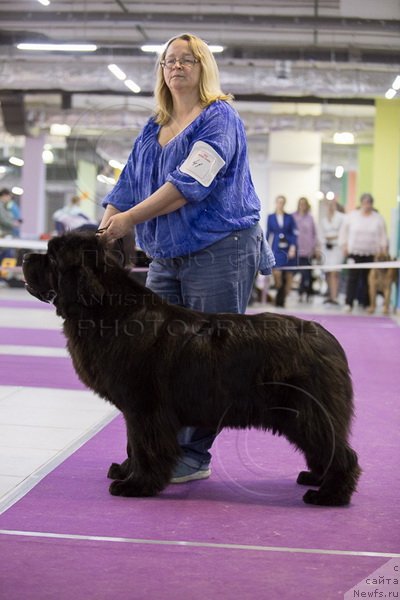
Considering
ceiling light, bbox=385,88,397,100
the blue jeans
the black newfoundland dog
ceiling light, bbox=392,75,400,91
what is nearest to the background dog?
ceiling light, bbox=392,75,400,91

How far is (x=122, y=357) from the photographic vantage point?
3.04 m

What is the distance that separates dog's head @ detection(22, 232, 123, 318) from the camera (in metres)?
2.98

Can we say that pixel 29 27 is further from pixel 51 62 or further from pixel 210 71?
pixel 210 71

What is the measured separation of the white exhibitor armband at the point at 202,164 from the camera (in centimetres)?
318

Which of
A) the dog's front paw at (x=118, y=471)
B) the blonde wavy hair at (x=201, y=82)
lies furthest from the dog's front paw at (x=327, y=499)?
the blonde wavy hair at (x=201, y=82)

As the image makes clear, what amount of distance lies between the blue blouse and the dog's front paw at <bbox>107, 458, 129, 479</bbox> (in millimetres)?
859

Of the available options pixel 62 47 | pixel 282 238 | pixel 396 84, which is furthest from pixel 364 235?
pixel 62 47

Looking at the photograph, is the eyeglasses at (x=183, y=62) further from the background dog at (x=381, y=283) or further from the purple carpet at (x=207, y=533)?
the background dog at (x=381, y=283)

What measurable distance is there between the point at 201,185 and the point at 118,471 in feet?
3.88

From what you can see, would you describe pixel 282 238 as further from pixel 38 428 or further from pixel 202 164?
pixel 202 164

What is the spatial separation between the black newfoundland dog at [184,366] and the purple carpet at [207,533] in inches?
7.5

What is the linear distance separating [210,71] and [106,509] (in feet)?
5.70

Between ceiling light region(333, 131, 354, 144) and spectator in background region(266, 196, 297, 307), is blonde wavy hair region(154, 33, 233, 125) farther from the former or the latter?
ceiling light region(333, 131, 354, 144)

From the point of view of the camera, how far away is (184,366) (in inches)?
120
